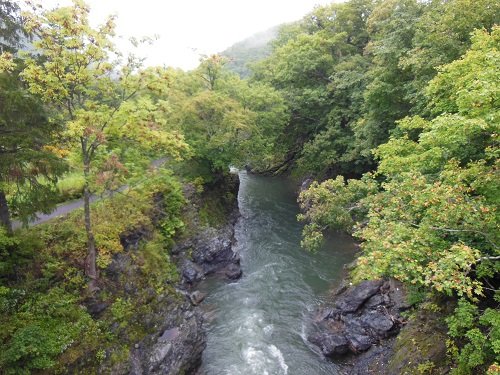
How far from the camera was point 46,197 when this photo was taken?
43.5 ft

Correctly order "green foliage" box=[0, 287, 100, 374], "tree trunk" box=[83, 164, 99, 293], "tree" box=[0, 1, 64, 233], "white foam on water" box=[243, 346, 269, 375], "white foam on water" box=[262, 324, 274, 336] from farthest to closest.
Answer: "white foam on water" box=[262, 324, 274, 336] → "white foam on water" box=[243, 346, 269, 375] → "tree trunk" box=[83, 164, 99, 293] → "tree" box=[0, 1, 64, 233] → "green foliage" box=[0, 287, 100, 374]

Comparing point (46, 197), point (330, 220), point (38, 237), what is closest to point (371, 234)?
point (330, 220)

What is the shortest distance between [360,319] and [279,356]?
14.1 feet

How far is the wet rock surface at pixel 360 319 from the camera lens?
16234 mm

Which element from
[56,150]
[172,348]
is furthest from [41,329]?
[56,150]

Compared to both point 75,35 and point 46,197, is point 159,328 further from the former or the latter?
point 75,35

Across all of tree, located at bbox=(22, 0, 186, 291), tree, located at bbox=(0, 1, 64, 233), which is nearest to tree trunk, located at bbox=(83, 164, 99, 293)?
tree, located at bbox=(22, 0, 186, 291)

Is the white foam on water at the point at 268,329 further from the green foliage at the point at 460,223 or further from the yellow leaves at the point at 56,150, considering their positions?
the yellow leaves at the point at 56,150

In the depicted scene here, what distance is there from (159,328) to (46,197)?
23.4 ft

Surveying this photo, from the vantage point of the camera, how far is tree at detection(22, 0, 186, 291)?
41.1ft

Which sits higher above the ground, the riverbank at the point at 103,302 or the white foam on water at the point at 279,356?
the riverbank at the point at 103,302

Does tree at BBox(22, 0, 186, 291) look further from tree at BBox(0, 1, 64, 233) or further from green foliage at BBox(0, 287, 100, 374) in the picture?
green foliage at BBox(0, 287, 100, 374)

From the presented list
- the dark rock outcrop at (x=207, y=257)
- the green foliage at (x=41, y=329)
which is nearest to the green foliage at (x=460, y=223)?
the green foliage at (x=41, y=329)

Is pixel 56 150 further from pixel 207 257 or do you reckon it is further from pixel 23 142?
pixel 207 257
